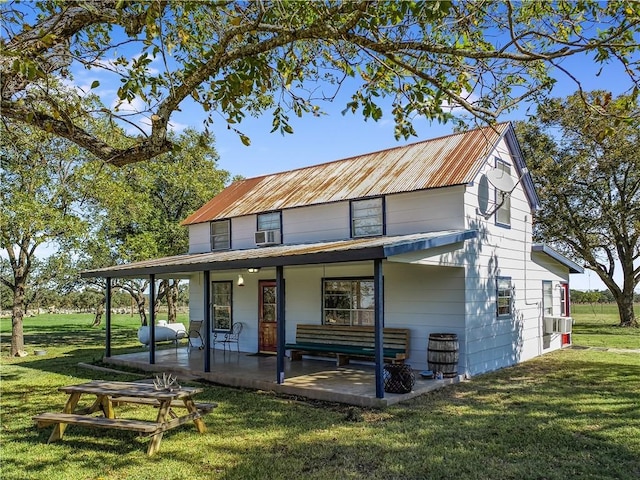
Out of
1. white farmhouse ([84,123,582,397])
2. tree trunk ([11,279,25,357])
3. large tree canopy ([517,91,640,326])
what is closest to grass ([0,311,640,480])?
white farmhouse ([84,123,582,397])

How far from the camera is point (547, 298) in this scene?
1566 centimetres

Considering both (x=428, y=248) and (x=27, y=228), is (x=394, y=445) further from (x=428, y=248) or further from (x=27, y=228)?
(x=27, y=228)

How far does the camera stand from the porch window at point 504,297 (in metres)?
12.5

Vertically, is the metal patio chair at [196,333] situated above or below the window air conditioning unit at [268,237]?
below

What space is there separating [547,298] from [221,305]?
10.0 meters

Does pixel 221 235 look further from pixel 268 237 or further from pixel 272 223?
pixel 268 237

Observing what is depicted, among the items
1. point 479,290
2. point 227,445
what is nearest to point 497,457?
point 227,445

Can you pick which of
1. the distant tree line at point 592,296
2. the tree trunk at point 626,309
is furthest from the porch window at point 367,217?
the distant tree line at point 592,296

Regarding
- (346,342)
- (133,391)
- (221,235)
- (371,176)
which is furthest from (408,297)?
(221,235)

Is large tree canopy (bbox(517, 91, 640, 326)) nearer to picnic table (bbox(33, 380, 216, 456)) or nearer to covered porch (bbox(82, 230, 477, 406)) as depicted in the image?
covered porch (bbox(82, 230, 477, 406))

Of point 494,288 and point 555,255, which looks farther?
point 555,255

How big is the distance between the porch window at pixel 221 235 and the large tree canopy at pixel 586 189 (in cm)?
1538

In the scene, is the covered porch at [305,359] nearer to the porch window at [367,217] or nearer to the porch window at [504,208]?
the porch window at [367,217]

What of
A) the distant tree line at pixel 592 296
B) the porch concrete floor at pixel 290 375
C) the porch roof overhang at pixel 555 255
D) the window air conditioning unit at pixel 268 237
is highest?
the window air conditioning unit at pixel 268 237
